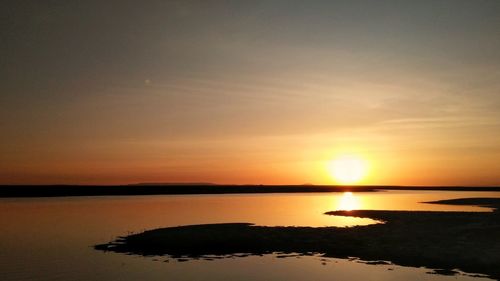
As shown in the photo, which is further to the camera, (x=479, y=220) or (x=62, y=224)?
(x=62, y=224)

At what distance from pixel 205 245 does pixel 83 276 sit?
1133cm

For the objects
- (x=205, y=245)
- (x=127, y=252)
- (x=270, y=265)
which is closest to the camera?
(x=270, y=265)

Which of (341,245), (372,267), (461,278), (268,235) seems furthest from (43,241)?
(461,278)

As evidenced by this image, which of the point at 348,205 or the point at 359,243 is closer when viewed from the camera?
the point at 359,243

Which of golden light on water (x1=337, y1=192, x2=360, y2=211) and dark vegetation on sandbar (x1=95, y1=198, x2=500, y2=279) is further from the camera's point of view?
golden light on water (x1=337, y1=192, x2=360, y2=211)

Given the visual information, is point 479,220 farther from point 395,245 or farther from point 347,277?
point 347,277

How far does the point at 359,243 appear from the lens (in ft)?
106

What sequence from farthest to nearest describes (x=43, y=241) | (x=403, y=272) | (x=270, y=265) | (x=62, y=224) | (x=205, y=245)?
(x=62, y=224) → (x=43, y=241) → (x=205, y=245) → (x=270, y=265) → (x=403, y=272)

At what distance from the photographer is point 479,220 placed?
4353 cm

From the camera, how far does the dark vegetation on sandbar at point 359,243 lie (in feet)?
88.2

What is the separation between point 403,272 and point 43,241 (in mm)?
28268

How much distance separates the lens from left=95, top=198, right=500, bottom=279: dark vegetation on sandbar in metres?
26.9

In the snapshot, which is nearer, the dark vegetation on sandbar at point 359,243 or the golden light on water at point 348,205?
the dark vegetation on sandbar at point 359,243

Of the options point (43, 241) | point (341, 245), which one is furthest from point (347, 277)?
point (43, 241)
